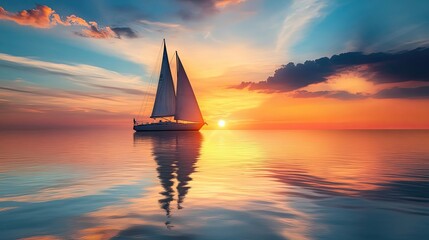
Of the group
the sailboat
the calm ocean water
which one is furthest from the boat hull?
the calm ocean water

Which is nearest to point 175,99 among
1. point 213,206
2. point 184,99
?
point 184,99

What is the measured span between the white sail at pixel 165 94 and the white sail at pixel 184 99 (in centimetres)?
201

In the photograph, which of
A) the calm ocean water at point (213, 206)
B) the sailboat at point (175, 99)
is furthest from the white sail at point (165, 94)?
the calm ocean water at point (213, 206)

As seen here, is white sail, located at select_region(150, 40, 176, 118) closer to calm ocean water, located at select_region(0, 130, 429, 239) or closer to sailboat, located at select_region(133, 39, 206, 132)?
sailboat, located at select_region(133, 39, 206, 132)

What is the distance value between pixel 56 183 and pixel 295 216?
12.8 meters

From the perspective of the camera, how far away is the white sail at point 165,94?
99.9 meters

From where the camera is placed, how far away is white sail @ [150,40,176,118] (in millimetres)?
99875

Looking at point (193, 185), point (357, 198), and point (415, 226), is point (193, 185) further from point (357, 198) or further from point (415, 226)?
point (415, 226)

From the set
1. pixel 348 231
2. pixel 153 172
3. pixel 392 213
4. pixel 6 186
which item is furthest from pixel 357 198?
pixel 6 186

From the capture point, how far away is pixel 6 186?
621 inches

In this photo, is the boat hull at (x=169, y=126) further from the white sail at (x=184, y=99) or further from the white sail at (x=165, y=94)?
the white sail at (x=165, y=94)

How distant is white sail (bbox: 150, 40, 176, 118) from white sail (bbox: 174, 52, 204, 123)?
2.01 meters

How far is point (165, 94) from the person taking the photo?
101125 mm

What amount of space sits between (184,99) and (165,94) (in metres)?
6.40
